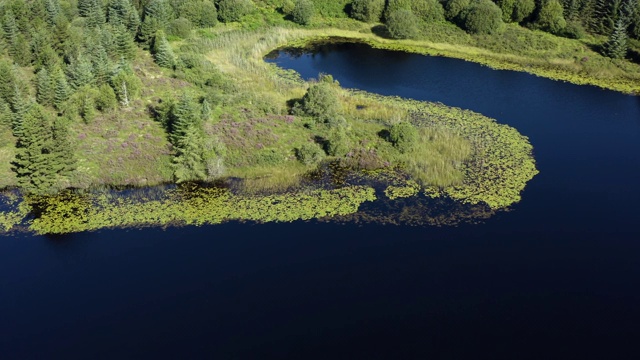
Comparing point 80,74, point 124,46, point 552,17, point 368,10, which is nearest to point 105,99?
point 80,74

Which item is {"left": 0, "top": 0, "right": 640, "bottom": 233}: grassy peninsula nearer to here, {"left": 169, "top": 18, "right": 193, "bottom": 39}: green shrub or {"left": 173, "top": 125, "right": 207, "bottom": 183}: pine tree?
{"left": 173, "top": 125, "right": 207, "bottom": 183}: pine tree

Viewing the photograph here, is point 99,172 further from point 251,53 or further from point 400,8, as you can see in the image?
point 400,8

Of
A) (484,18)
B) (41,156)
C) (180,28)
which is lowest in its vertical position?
(41,156)

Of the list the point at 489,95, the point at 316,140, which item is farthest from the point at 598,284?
the point at 489,95

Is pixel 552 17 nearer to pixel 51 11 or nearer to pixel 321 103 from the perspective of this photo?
pixel 321 103

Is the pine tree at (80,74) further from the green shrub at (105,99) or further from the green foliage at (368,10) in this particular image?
the green foliage at (368,10)

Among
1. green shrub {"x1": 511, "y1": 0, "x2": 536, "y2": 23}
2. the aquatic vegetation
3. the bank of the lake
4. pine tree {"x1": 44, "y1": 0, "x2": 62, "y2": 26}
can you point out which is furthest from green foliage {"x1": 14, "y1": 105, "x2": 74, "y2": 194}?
green shrub {"x1": 511, "y1": 0, "x2": 536, "y2": 23}

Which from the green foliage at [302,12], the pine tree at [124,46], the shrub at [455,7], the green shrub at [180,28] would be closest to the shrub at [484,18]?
the shrub at [455,7]
